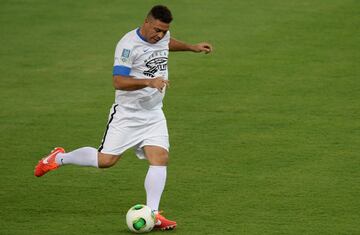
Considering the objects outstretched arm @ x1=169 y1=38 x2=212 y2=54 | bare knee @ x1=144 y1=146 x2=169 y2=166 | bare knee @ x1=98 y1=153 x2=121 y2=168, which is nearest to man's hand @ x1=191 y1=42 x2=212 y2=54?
outstretched arm @ x1=169 y1=38 x2=212 y2=54

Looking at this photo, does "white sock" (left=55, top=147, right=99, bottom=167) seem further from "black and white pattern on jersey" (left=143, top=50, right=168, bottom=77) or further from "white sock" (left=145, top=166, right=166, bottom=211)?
"black and white pattern on jersey" (left=143, top=50, right=168, bottom=77)

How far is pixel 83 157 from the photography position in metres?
8.52

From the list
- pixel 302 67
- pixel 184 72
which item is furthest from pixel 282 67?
pixel 184 72

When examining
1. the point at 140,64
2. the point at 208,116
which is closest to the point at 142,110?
the point at 140,64

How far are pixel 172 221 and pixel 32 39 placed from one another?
7.55m

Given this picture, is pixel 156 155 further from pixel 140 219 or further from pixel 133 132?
pixel 140 219

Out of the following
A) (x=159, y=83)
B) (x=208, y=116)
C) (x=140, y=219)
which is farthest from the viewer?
(x=208, y=116)

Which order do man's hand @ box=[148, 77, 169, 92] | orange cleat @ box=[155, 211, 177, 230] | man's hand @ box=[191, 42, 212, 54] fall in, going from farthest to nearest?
man's hand @ box=[191, 42, 212, 54] < orange cleat @ box=[155, 211, 177, 230] < man's hand @ box=[148, 77, 169, 92]

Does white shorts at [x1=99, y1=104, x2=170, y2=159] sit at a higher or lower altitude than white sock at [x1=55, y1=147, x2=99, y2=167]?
higher

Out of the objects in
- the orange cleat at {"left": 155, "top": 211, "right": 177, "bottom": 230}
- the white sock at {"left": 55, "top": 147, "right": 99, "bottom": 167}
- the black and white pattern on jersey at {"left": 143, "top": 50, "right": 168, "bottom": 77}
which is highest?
the black and white pattern on jersey at {"left": 143, "top": 50, "right": 168, "bottom": 77}

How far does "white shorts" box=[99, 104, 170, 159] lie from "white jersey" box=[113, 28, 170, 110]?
9 cm

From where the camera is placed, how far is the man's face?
8.14 meters

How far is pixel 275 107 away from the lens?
11922 millimetres

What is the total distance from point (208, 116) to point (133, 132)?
10.7 ft
